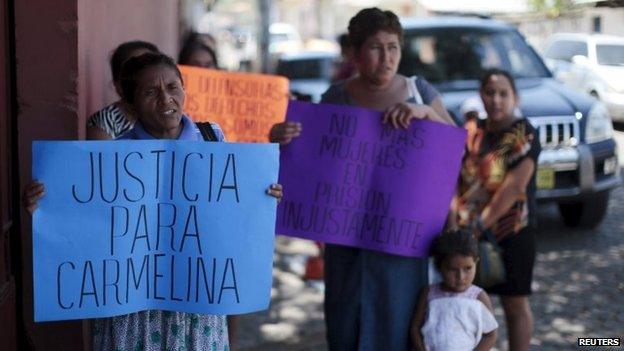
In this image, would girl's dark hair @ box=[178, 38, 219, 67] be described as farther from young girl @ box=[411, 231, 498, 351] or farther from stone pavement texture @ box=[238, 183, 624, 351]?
young girl @ box=[411, 231, 498, 351]

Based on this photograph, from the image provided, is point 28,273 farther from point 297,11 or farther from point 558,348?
point 297,11

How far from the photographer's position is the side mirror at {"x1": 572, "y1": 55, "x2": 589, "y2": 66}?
38.2 feet

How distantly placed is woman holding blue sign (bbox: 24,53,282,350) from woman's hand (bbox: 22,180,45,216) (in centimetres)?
37

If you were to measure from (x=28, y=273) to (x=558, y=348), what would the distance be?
130 inches

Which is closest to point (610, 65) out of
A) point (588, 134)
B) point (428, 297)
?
point (588, 134)

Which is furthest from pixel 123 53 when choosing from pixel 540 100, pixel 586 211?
pixel 586 211

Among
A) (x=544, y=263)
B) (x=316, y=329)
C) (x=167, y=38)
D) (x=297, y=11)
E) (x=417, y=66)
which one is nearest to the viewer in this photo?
(x=316, y=329)

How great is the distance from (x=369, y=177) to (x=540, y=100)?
17.1ft

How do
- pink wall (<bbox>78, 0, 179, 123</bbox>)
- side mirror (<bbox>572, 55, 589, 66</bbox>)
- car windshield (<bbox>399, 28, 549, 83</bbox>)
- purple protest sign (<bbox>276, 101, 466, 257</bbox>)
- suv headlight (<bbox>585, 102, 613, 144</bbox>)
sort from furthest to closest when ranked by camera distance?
side mirror (<bbox>572, 55, 589, 66</bbox>), car windshield (<bbox>399, 28, 549, 83</bbox>), suv headlight (<bbox>585, 102, 613, 144</bbox>), pink wall (<bbox>78, 0, 179, 123</bbox>), purple protest sign (<bbox>276, 101, 466, 257</bbox>)

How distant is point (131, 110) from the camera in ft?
11.1

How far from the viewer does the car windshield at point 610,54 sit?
10.8 metres

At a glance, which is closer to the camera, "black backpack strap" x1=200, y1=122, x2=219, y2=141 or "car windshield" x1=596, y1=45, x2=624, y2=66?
"black backpack strap" x1=200, y1=122, x2=219, y2=141

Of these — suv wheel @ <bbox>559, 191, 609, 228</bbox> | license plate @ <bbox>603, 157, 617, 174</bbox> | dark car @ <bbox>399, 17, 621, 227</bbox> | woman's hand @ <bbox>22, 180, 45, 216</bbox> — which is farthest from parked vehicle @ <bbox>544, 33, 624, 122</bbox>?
woman's hand @ <bbox>22, 180, 45, 216</bbox>

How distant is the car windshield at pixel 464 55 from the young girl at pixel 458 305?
18.4 feet
